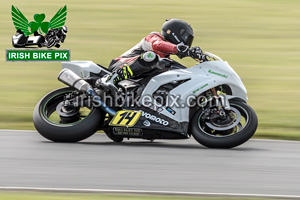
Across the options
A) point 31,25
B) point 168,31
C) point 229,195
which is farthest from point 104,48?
point 229,195

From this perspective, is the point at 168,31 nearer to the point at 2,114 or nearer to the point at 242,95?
the point at 242,95

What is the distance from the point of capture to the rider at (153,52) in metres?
7.80

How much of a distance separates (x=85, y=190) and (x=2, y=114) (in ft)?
16.7

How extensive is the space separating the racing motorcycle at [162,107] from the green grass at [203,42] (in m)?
1.74

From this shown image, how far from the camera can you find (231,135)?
25.0 ft

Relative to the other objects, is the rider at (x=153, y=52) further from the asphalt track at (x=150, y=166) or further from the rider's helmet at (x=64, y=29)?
the rider's helmet at (x=64, y=29)

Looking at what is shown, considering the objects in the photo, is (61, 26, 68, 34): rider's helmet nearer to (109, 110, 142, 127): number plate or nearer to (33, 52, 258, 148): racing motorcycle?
(33, 52, 258, 148): racing motorcycle

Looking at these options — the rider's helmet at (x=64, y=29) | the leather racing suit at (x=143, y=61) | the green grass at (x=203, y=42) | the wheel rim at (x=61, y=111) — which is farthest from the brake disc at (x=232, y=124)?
the rider's helmet at (x=64, y=29)

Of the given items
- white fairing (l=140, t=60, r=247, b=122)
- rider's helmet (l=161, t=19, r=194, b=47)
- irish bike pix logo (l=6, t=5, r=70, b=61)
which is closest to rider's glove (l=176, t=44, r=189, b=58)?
white fairing (l=140, t=60, r=247, b=122)

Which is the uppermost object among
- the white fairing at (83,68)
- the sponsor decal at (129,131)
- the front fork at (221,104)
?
the white fairing at (83,68)

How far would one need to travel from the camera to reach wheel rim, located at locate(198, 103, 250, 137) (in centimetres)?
762

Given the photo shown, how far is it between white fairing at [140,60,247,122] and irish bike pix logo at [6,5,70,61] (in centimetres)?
731
